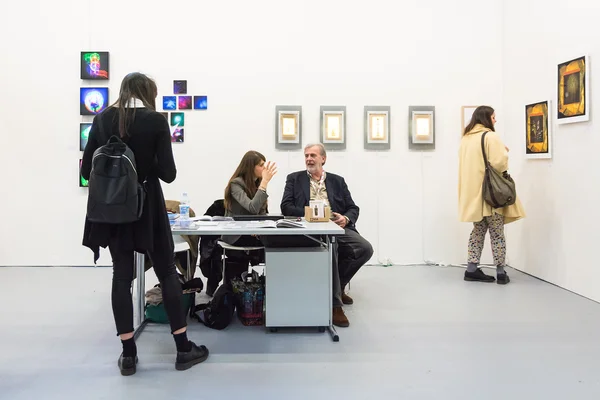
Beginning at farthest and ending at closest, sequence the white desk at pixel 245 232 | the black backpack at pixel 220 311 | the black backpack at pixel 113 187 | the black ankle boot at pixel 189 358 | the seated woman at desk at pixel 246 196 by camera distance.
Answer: the seated woman at desk at pixel 246 196
the black backpack at pixel 220 311
the white desk at pixel 245 232
the black ankle boot at pixel 189 358
the black backpack at pixel 113 187

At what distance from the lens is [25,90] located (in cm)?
479

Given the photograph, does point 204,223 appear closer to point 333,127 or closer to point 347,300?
point 347,300

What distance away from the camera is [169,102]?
4828mm

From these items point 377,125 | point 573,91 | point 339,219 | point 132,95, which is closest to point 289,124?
point 377,125

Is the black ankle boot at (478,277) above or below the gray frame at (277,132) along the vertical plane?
below

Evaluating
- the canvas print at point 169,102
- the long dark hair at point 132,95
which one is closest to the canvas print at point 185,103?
the canvas print at point 169,102

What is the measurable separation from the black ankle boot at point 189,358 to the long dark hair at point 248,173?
136 centimetres

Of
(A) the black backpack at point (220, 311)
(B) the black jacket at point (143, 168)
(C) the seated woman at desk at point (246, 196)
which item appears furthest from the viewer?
(C) the seated woman at desk at point (246, 196)

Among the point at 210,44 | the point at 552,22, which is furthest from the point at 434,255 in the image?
the point at 210,44

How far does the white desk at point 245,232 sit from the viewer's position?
102 inches

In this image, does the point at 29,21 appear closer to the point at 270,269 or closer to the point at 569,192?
the point at 270,269

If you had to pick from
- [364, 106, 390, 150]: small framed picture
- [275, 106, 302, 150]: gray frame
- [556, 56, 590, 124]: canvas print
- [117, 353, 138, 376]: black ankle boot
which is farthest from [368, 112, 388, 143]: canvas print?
[117, 353, 138, 376]: black ankle boot

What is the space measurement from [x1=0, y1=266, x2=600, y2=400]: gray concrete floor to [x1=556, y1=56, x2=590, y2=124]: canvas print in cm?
142

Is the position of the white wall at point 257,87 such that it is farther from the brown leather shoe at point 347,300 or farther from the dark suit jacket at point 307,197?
the brown leather shoe at point 347,300
